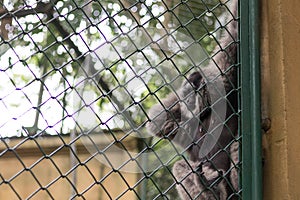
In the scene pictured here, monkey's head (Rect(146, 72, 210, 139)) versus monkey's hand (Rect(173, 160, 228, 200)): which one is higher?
monkey's head (Rect(146, 72, 210, 139))

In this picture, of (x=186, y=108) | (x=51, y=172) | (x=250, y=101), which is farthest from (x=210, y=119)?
(x=51, y=172)

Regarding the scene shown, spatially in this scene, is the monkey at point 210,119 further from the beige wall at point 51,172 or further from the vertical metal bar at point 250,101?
the beige wall at point 51,172

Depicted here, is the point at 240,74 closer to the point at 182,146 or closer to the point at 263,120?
the point at 263,120

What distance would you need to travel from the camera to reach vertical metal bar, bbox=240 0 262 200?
206 cm

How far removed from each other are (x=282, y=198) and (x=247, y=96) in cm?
34

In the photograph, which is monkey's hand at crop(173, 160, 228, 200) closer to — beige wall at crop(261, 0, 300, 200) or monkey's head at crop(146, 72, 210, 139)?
monkey's head at crop(146, 72, 210, 139)

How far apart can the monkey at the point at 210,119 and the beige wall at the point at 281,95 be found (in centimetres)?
13

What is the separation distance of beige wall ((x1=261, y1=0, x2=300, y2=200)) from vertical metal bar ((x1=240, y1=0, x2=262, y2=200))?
0.11 feet

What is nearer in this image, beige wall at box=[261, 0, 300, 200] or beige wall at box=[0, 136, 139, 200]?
beige wall at box=[261, 0, 300, 200]

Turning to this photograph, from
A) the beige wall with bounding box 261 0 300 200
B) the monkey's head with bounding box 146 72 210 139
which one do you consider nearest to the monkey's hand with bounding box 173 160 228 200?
the monkey's head with bounding box 146 72 210 139

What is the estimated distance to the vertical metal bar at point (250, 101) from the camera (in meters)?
2.06

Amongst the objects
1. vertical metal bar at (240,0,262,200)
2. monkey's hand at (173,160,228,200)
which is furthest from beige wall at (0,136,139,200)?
vertical metal bar at (240,0,262,200)

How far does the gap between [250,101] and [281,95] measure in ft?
0.32

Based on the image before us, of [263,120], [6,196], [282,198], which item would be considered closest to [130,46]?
[263,120]
